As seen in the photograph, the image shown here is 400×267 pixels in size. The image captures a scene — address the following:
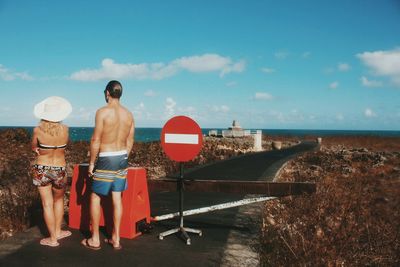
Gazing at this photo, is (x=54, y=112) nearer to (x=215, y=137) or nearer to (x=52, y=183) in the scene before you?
(x=52, y=183)

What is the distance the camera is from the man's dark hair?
171 inches

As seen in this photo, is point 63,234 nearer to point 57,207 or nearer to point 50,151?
point 57,207

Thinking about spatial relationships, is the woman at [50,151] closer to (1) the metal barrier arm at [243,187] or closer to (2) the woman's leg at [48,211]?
(2) the woman's leg at [48,211]

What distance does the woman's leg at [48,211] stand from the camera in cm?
441

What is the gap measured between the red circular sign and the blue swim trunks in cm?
71

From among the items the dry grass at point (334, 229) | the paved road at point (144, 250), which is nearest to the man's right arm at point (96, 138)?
the paved road at point (144, 250)

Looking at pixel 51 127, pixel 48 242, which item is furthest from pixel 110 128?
pixel 48 242

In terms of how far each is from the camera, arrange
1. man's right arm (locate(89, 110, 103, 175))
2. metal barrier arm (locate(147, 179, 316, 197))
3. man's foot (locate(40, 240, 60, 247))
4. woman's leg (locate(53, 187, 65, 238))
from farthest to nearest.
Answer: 1. metal barrier arm (locate(147, 179, 316, 197))
2. woman's leg (locate(53, 187, 65, 238))
3. man's foot (locate(40, 240, 60, 247))
4. man's right arm (locate(89, 110, 103, 175))

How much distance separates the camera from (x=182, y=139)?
15.9 ft

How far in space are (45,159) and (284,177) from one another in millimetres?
10300

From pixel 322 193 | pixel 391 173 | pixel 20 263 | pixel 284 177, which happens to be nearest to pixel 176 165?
pixel 284 177

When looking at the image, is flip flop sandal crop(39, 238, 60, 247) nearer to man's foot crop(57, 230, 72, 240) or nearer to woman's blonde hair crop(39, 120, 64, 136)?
man's foot crop(57, 230, 72, 240)

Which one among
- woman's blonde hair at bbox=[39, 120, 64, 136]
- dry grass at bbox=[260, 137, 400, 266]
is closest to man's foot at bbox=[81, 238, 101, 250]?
woman's blonde hair at bbox=[39, 120, 64, 136]

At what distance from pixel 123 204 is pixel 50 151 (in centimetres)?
117
